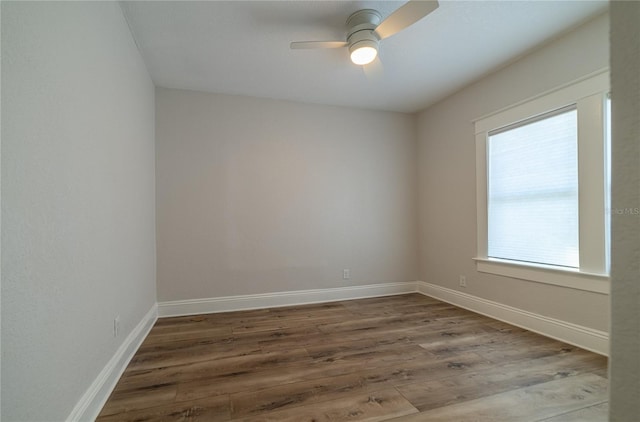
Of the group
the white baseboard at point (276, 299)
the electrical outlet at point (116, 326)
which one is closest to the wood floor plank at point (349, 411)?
the electrical outlet at point (116, 326)

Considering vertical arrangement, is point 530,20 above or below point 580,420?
above

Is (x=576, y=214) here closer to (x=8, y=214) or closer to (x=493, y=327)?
(x=493, y=327)

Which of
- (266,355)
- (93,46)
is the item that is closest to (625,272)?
(266,355)

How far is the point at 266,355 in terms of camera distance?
7.12ft

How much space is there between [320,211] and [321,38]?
196cm

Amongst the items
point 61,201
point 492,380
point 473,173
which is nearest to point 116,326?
point 61,201

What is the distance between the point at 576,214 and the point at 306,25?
270 centimetres

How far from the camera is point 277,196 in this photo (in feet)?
11.4

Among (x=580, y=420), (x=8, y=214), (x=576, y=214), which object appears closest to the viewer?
(x=8, y=214)

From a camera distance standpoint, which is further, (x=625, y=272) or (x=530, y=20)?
(x=530, y=20)

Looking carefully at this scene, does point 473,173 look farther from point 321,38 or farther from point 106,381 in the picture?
point 106,381

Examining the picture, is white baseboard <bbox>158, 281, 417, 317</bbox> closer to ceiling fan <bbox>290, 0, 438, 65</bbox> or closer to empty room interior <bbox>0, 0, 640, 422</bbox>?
empty room interior <bbox>0, 0, 640, 422</bbox>

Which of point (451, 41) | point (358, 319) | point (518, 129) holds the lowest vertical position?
point (358, 319)

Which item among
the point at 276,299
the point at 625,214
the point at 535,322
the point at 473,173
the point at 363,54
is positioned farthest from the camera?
the point at 276,299
